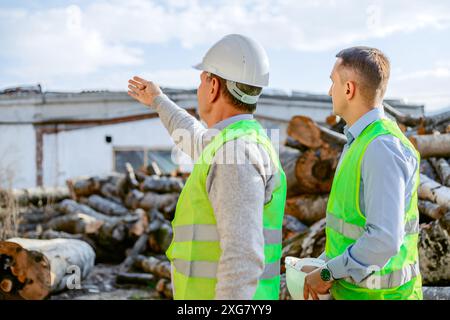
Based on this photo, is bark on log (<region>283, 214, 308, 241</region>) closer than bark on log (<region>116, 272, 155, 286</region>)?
Yes

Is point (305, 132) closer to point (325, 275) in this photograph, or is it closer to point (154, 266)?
point (154, 266)

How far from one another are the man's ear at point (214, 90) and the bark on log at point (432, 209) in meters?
3.51

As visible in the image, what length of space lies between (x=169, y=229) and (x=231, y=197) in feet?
24.7

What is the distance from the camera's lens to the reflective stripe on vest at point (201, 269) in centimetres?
224

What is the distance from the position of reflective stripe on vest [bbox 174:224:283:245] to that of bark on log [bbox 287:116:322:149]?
5135 millimetres

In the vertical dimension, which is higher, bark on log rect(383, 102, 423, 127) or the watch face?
bark on log rect(383, 102, 423, 127)

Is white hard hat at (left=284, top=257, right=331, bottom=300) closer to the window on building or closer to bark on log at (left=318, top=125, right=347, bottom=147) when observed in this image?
bark on log at (left=318, top=125, right=347, bottom=147)

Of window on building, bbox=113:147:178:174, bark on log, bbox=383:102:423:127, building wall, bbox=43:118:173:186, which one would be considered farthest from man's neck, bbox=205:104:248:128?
building wall, bbox=43:118:173:186

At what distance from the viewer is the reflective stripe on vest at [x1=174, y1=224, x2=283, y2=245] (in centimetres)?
224

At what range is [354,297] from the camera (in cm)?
253

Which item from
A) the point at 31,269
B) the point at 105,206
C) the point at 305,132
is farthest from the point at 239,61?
the point at 105,206

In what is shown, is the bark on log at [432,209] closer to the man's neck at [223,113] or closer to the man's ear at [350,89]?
the man's ear at [350,89]

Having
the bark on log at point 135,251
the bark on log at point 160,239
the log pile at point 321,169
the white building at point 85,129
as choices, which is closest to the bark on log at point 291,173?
the log pile at point 321,169

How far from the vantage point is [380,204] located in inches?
91.7
